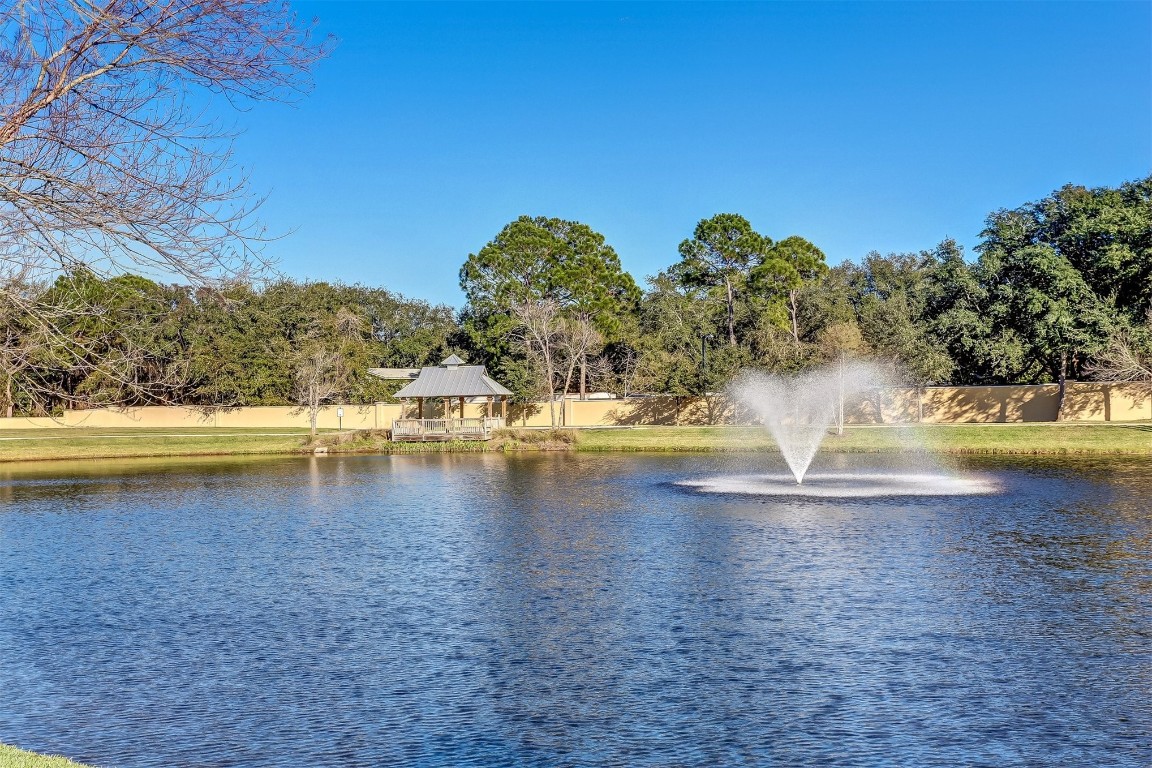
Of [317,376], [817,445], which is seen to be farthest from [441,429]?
[817,445]

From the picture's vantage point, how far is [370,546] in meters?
20.1

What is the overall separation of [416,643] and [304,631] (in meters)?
1.74

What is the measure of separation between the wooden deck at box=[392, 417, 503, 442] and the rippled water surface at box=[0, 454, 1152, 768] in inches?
1083

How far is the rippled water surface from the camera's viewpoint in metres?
9.02

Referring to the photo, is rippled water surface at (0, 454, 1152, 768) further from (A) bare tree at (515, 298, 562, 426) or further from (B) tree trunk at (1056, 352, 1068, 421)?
(A) bare tree at (515, 298, 562, 426)

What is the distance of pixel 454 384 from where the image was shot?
2127 inches

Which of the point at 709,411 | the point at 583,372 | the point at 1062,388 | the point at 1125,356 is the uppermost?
the point at 583,372

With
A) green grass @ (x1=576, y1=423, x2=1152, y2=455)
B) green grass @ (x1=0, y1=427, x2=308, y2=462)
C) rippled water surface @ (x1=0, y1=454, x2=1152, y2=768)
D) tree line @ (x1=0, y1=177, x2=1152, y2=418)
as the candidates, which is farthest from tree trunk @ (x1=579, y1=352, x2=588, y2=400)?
rippled water surface @ (x1=0, y1=454, x2=1152, y2=768)

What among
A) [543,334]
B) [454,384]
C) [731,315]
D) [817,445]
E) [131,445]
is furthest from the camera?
[731,315]

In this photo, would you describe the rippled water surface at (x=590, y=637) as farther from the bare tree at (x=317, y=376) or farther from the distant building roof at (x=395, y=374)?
the distant building roof at (x=395, y=374)

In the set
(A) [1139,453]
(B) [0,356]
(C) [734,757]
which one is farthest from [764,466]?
(B) [0,356]

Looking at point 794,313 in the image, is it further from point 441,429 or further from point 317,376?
point 317,376

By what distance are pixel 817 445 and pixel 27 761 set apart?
38317 millimetres

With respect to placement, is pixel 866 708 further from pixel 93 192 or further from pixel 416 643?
pixel 93 192
